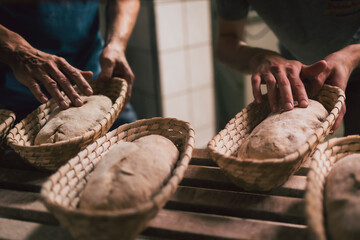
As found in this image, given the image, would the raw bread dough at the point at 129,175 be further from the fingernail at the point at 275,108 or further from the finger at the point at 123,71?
the finger at the point at 123,71

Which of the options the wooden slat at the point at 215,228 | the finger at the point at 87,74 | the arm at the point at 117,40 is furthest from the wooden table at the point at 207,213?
the arm at the point at 117,40

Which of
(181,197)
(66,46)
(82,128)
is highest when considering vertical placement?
(66,46)

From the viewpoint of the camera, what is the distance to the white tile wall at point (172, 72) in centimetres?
290

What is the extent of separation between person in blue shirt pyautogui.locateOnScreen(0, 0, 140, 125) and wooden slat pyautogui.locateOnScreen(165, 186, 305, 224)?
581mm

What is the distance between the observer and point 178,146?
40.9 inches

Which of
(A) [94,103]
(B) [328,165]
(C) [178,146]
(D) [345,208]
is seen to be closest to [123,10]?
(A) [94,103]

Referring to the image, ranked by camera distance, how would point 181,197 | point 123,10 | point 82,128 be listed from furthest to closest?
point 123,10 → point 82,128 → point 181,197

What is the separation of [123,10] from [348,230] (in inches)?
65.0

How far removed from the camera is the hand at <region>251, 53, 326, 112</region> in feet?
3.56

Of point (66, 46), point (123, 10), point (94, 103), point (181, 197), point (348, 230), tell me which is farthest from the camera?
point (123, 10)

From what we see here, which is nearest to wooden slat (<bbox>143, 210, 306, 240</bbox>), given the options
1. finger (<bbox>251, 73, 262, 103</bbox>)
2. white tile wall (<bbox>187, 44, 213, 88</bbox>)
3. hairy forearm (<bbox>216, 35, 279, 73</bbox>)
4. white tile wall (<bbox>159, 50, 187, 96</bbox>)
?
finger (<bbox>251, 73, 262, 103</bbox>)

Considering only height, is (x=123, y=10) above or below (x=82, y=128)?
above

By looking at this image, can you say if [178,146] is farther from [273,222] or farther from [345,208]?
[345,208]

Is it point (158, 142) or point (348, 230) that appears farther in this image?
point (158, 142)
